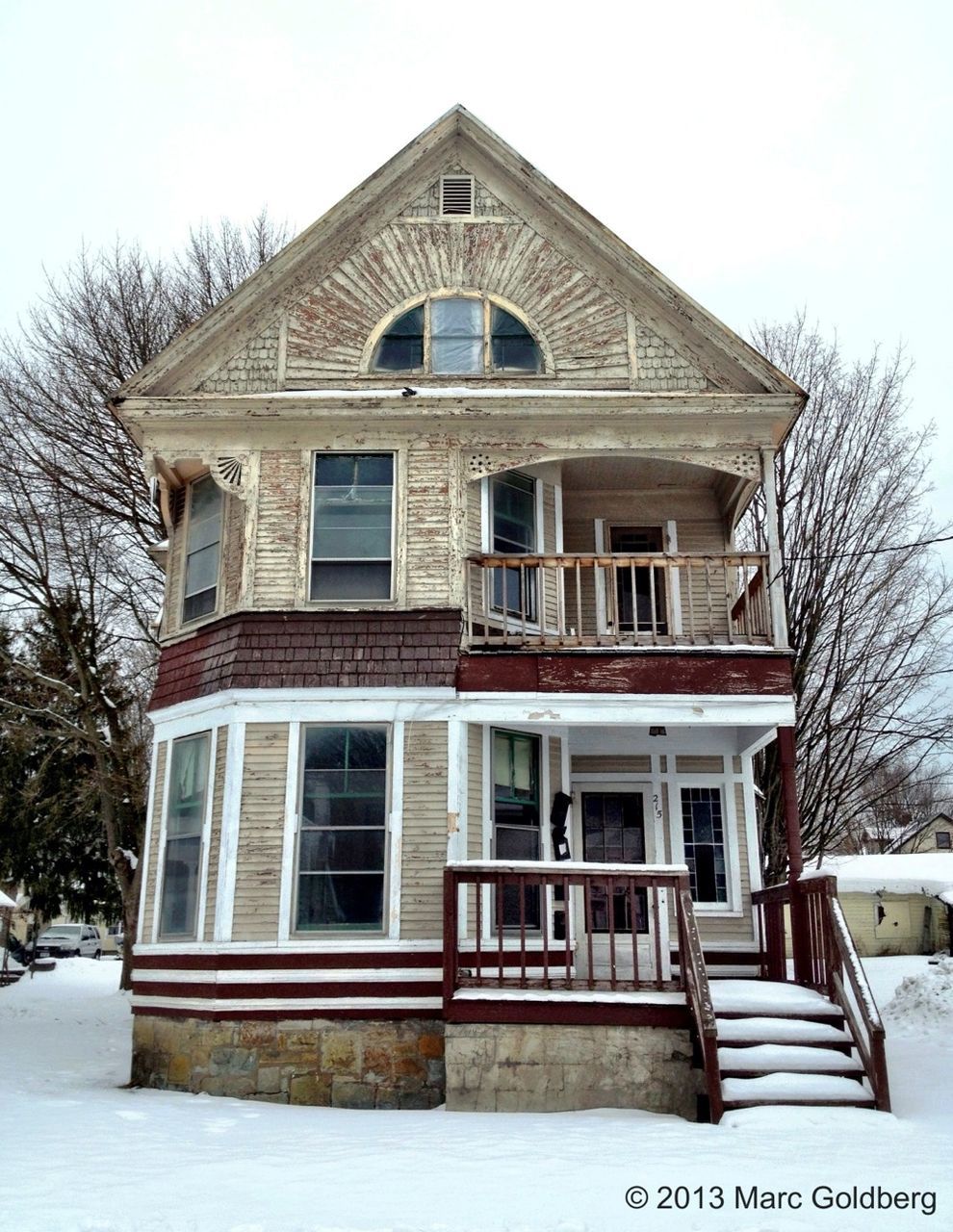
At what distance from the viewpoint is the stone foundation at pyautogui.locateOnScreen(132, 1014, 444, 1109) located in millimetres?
10578

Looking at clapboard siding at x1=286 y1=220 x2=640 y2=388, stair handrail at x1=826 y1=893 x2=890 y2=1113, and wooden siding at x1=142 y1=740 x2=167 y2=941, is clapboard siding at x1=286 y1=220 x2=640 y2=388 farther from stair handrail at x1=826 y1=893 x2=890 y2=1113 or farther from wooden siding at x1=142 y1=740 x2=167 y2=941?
stair handrail at x1=826 y1=893 x2=890 y2=1113

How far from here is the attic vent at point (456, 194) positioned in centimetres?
1366

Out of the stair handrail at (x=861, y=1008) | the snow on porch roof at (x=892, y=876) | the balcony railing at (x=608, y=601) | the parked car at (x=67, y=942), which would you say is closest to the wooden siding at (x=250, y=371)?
the balcony railing at (x=608, y=601)

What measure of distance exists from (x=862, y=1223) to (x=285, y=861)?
694 cm

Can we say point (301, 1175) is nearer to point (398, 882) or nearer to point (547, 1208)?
point (547, 1208)

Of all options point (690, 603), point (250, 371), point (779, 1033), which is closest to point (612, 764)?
point (690, 603)

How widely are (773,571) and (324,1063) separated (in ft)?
22.5

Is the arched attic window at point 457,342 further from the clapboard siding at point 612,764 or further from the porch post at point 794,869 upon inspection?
the porch post at point 794,869

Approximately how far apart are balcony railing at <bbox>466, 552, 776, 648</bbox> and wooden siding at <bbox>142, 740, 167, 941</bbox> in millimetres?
3933

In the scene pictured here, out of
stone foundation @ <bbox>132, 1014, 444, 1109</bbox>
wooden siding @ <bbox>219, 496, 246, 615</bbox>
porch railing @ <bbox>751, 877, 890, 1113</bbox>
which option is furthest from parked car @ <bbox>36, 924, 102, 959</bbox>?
porch railing @ <bbox>751, 877, 890, 1113</bbox>

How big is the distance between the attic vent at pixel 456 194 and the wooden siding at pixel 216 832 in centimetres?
696

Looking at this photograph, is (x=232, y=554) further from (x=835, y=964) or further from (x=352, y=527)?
(x=835, y=964)

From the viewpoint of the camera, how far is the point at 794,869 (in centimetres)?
1087

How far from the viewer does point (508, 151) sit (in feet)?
44.1
